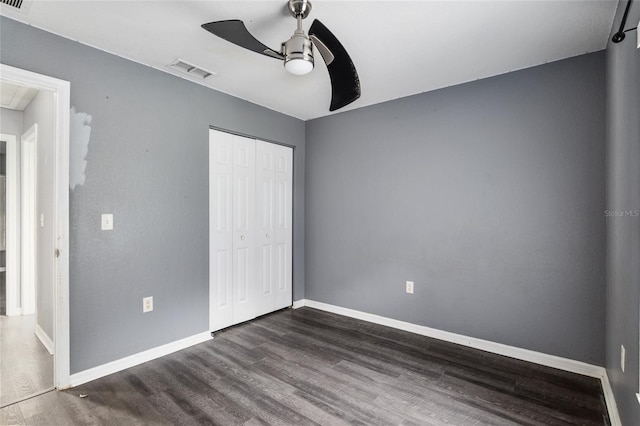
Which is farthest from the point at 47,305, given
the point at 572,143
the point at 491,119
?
the point at 572,143

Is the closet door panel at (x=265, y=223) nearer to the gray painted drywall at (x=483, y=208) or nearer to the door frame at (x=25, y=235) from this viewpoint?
the gray painted drywall at (x=483, y=208)

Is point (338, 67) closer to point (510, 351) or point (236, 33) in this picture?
point (236, 33)

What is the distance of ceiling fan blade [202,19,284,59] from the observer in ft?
4.79

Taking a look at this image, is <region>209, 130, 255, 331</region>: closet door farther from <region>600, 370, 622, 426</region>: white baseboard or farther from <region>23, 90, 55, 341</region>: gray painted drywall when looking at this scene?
<region>600, 370, 622, 426</region>: white baseboard

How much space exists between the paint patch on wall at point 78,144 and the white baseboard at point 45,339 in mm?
1498

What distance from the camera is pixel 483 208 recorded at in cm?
279

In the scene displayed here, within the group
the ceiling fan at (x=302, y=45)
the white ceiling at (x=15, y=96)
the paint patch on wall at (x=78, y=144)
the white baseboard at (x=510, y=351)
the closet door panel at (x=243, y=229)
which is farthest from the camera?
the closet door panel at (x=243, y=229)

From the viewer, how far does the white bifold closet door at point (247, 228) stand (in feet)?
10.4

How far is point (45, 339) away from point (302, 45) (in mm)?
3342

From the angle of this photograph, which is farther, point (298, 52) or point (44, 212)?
point (44, 212)

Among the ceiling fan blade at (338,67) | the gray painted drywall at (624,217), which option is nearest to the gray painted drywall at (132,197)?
the ceiling fan blade at (338,67)

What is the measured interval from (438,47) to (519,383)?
2438 millimetres

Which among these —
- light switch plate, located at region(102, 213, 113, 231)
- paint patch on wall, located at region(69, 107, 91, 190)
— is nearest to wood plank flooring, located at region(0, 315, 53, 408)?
light switch plate, located at region(102, 213, 113, 231)

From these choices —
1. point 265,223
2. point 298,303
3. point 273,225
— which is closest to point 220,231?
point 265,223
